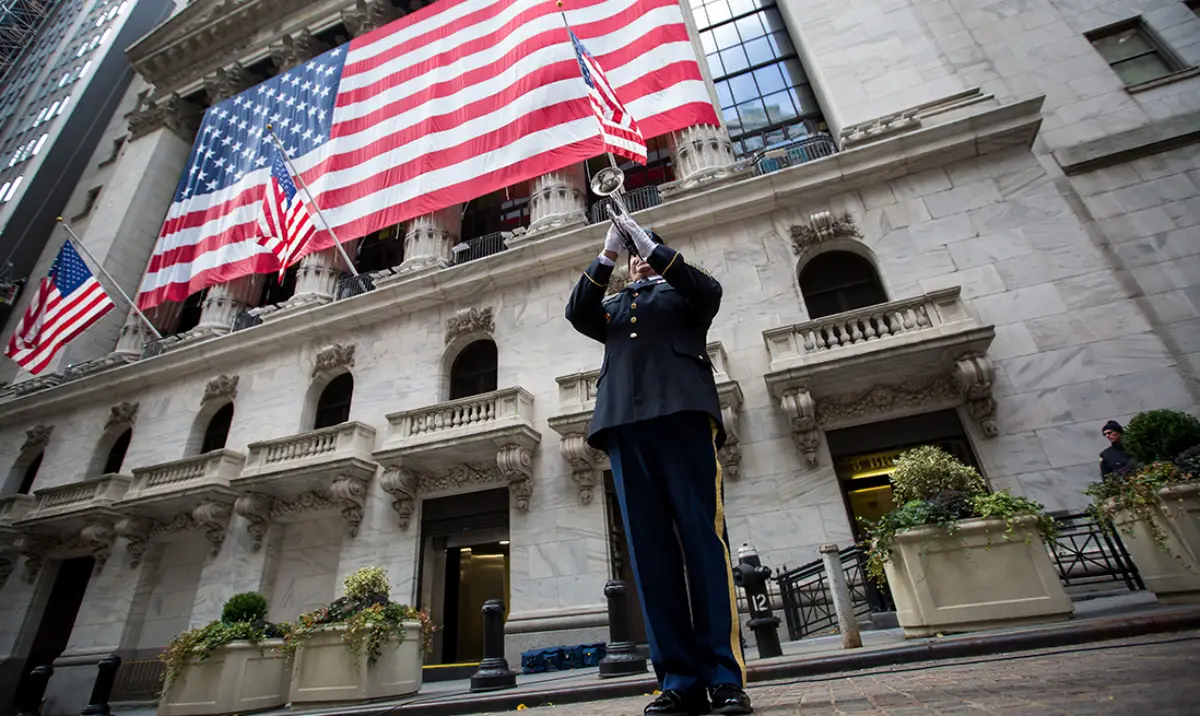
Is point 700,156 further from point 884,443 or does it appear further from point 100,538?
point 100,538

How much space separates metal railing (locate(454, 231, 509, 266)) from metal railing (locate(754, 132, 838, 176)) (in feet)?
24.9

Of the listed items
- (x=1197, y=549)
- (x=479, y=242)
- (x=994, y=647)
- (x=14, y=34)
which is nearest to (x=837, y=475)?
(x=1197, y=549)

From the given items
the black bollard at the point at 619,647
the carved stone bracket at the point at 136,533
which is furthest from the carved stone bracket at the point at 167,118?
the black bollard at the point at 619,647

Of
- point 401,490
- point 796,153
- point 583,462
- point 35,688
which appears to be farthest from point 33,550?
point 796,153

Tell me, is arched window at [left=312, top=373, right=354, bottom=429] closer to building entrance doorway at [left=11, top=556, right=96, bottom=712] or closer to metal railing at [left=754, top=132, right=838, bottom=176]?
building entrance doorway at [left=11, top=556, right=96, bottom=712]

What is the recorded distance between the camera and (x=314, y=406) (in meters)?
15.6

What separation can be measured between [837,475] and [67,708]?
19.1 meters

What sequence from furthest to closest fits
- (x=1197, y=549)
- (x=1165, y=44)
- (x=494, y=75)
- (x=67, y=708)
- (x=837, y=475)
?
1. (x=494, y=75)
2. (x=67, y=708)
3. (x=1165, y=44)
4. (x=837, y=475)
5. (x=1197, y=549)

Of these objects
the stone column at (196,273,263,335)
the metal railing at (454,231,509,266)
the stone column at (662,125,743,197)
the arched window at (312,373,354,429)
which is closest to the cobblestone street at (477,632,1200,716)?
the stone column at (662,125,743,197)

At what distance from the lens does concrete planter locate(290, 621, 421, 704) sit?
698 centimetres

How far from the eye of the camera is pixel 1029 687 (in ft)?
6.91

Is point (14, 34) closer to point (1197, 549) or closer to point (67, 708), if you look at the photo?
point (67, 708)

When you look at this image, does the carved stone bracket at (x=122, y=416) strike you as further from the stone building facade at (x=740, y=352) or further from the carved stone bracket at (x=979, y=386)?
the carved stone bracket at (x=979, y=386)

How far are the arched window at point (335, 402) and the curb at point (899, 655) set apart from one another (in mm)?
11381
